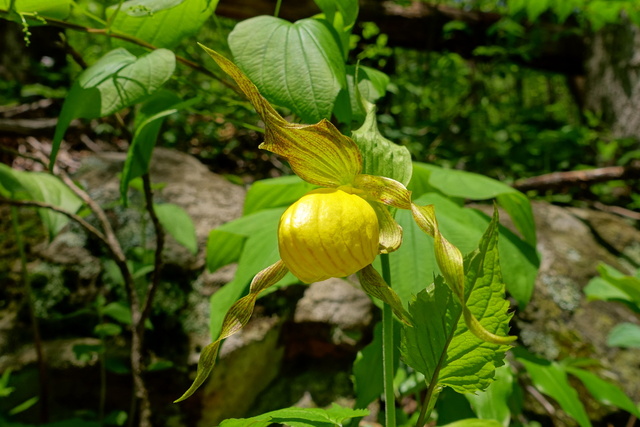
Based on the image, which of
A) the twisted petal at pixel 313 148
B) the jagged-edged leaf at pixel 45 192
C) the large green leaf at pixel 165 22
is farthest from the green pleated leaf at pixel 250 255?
the jagged-edged leaf at pixel 45 192

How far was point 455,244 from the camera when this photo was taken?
2.26 feet

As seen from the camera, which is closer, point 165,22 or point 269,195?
point 165,22

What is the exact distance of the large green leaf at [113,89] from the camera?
611mm

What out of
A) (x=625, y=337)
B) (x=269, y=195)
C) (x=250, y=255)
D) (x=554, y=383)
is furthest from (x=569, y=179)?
(x=250, y=255)

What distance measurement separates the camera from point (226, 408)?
1.33 meters

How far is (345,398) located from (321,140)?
125 cm

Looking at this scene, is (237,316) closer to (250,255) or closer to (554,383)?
(250,255)

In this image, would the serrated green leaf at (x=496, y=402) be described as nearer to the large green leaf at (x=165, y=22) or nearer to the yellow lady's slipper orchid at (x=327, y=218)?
the yellow lady's slipper orchid at (x=327, y=218)

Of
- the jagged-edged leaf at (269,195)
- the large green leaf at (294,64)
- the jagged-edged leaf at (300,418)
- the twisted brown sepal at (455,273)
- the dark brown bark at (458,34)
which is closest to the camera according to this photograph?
the twisted brown sepal at (455,273)

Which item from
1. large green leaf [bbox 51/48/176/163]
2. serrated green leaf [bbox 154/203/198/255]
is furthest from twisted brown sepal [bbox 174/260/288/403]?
serrated green leaf [bbox 154/203/198/255]

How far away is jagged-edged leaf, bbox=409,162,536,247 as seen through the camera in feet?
2.58

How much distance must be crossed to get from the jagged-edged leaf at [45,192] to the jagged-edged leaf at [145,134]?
0.37 metres

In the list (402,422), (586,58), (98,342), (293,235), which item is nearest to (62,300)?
(98,342)

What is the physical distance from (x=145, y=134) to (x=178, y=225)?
485 millimetres
